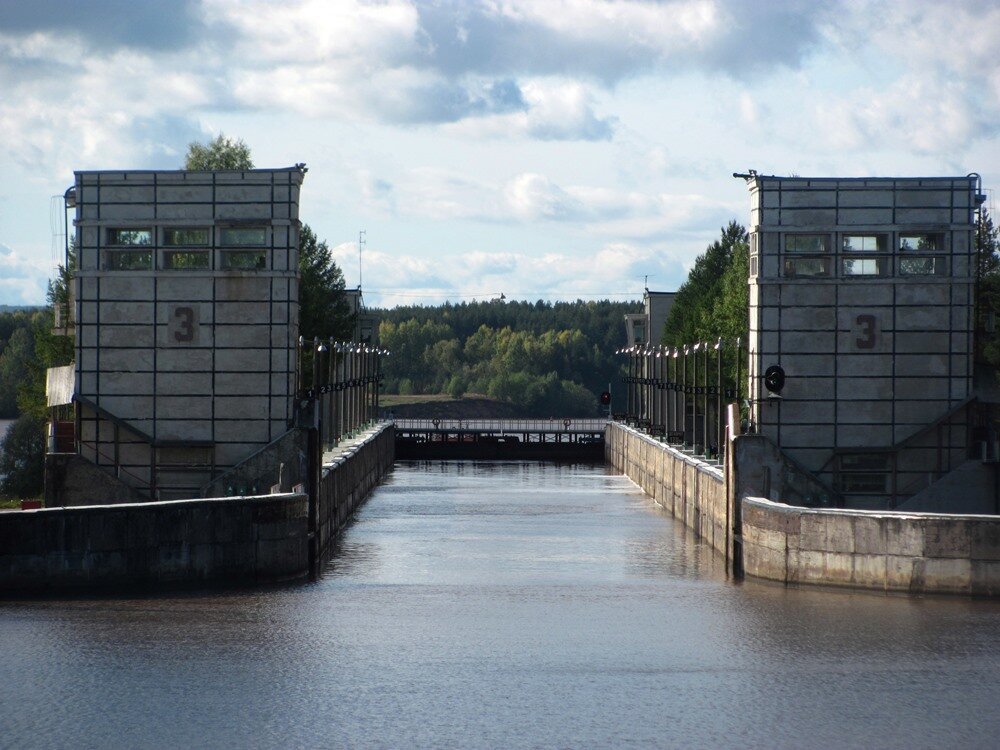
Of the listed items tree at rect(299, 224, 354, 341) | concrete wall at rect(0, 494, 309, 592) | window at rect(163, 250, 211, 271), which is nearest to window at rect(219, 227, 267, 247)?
window at rect(163, 250, 211, 271)

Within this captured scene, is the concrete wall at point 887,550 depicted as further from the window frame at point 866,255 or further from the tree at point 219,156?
the tree at point 219,156

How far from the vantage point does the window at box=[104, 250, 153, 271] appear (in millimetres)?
50531

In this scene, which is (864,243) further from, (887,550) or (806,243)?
(887,550)

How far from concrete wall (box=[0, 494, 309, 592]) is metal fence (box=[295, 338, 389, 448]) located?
8840 millimetres

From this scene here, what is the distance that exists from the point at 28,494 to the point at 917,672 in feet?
235

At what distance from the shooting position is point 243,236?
50219 millimetres

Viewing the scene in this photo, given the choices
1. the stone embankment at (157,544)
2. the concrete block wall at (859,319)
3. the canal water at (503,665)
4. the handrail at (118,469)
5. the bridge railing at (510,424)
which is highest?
the concrete block wall at (859,319)

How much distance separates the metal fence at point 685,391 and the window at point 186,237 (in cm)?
2364

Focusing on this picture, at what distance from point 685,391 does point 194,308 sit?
35.7 metres

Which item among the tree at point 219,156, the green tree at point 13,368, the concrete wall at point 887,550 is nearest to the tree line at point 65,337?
the tree at point 219,156

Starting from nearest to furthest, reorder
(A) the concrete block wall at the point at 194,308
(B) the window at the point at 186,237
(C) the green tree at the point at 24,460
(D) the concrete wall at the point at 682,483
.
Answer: (A) the concrete block wall at the point at 194,308 → (B) the window at the point at 186,237 → (D) the concrete wall at the point at 682,483 → (C) the green tree at the point at 24,460

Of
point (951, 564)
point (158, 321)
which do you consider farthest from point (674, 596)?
point (158, 321)

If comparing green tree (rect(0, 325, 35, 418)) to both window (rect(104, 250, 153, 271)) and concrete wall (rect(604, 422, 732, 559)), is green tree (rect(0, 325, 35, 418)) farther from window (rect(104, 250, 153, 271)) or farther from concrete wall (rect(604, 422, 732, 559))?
window (rect(104, 250, 153, 271))

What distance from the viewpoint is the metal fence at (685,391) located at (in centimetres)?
7600
